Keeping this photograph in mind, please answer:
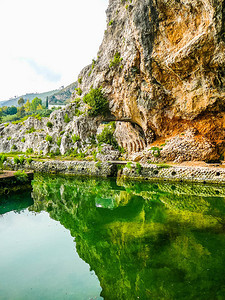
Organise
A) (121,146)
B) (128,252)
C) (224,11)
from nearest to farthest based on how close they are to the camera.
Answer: (128,252)
(224,11)
(121,146)

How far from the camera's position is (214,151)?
2139 centimetres

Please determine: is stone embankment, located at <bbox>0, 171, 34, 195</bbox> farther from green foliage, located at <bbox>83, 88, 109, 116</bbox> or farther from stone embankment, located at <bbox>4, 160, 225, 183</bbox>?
green foliage, located at <bbox>83, 88, 109, 116</bbox>

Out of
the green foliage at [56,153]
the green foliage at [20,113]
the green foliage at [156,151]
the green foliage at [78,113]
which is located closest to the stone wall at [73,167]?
the green foliage at [156,151]

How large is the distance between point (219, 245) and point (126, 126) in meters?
26.6

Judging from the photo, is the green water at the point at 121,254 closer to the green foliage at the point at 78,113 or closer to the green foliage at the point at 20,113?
the green foliage at the point at 78,113

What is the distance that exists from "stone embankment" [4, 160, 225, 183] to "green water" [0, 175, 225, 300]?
236 inches

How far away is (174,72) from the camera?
20.5m

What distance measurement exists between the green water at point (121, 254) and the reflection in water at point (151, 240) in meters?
0.02

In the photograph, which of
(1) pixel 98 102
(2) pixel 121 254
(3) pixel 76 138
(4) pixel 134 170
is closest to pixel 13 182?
(2) pixel 121 254

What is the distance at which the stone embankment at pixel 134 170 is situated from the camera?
1772 cm

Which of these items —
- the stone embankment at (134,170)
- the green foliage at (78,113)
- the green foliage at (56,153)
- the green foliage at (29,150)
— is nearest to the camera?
the stone embankment at (134,170)

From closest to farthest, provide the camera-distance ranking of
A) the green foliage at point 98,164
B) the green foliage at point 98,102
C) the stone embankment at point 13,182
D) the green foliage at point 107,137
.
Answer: the stone embankment at point 13,182
the green foliage at point 98,164
the green foliage at point 98,102
the green foliage at point 107,137

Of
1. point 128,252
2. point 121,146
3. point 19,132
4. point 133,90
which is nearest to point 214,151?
point 133,90

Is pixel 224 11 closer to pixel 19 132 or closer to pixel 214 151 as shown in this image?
pixel 214 151
